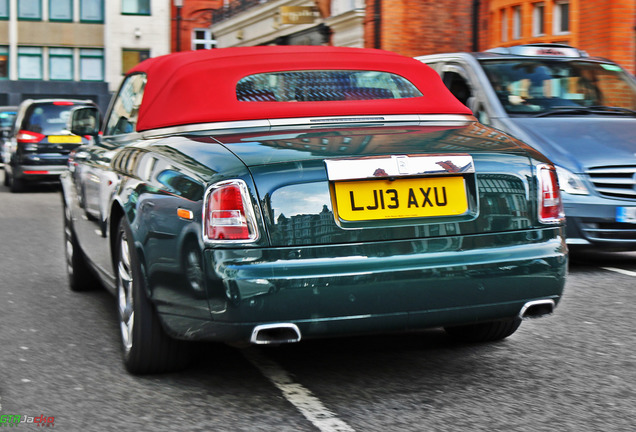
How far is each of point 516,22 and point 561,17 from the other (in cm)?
187

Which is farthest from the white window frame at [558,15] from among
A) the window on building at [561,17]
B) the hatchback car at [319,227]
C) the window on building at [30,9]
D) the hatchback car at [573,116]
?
the window on building at [30,9]

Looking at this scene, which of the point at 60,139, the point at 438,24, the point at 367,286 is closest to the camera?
the point at 367,286

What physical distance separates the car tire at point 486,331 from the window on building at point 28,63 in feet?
171

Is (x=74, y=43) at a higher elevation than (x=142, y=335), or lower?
higher

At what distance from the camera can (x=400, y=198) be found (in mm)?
4141

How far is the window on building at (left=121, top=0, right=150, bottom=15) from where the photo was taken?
2119 inches

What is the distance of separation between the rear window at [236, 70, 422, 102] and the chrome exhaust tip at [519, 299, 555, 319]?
1.45 metres

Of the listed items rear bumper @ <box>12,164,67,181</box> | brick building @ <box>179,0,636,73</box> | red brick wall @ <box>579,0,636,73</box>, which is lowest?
rear bumper @ <box>12,164,67,181</box>

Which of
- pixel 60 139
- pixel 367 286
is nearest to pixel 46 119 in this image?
pixel 60 139

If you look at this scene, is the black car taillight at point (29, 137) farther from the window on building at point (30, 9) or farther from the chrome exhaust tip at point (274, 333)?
the window on building at point (30, 9)

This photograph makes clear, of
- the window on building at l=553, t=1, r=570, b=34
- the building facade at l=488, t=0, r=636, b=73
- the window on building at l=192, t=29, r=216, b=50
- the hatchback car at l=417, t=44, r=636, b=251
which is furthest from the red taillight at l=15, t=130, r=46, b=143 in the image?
the window on building at l=192, t=29, r=216, b=50

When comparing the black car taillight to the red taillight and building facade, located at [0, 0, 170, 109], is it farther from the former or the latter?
building facade, located at [0, 0, 170, 109]

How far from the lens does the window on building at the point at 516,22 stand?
25.6 metres

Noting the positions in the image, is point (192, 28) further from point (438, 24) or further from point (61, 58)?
point (438, 24)
